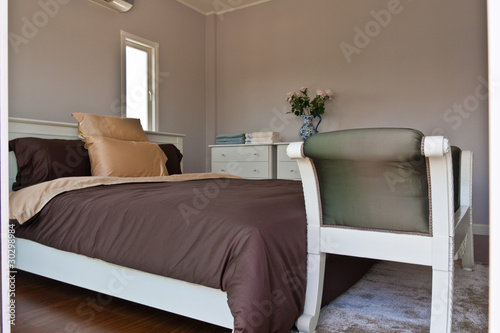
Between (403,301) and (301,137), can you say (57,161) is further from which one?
(301,137)

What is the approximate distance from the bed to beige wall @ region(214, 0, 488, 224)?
2.52m

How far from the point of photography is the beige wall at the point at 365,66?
3664 millimetres

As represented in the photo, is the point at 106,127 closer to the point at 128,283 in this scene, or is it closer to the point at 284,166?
the point at 128,283

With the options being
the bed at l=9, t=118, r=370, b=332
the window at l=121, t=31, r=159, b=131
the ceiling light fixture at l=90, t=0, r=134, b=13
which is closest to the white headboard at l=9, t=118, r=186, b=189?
the bed at l=9, t=118, r=370, b=332

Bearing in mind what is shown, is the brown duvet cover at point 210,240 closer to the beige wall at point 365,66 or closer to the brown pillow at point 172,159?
→ the brown pillow at point 172,159

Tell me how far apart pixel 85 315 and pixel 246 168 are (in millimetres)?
2810

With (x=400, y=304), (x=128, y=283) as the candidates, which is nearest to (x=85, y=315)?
(x=128, y=283)

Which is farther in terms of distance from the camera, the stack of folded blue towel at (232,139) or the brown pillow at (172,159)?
the stack of folded blue towel at (232,139)

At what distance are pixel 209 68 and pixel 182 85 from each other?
0.59m

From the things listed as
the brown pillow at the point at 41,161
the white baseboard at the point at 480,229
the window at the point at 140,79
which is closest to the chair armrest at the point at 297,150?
the brown pillow at the point at 41,161

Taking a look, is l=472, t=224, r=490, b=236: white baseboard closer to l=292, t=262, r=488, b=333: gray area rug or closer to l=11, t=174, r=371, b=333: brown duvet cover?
l=292, t=262, r=488, b=333: gray area rug

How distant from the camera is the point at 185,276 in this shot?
1354mm

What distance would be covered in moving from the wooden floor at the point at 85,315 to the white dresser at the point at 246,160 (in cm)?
251

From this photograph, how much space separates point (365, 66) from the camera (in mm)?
4125
